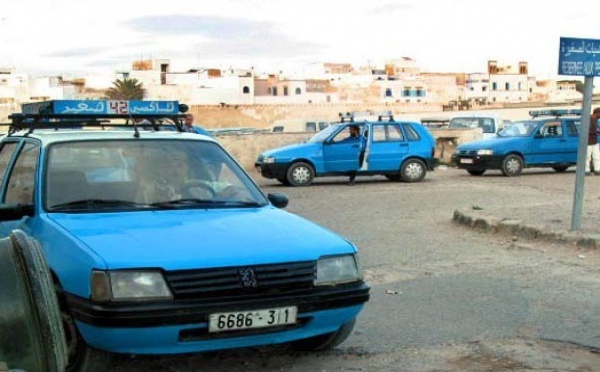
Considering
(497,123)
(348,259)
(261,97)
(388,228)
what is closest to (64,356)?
(348,259)

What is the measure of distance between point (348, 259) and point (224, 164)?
160 centimetres

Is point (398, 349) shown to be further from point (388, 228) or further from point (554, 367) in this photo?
point (388, 228)

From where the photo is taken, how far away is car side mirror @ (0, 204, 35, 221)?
192 inches

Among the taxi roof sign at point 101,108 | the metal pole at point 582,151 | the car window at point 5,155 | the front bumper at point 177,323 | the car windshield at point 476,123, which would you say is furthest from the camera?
the car windshield at point 476,123

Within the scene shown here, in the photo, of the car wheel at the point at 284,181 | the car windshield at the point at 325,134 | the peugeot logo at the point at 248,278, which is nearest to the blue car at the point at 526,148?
the car windshield at the point at 325,134

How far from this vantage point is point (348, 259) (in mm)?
4773

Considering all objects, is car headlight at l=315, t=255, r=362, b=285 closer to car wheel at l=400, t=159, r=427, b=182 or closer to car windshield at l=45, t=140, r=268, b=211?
car windshield at l=45, t=140, r=268, b=211

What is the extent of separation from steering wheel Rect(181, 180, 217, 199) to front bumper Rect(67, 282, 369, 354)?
138 centimetres

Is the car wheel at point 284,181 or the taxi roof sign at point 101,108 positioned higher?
the taxi roof sign at point 101,108

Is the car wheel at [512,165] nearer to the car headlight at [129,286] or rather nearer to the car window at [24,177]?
the car window at [24,177]

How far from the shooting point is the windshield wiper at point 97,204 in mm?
5109

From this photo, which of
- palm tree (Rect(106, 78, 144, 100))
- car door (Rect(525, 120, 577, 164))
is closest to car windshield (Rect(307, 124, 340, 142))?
car door (Rect(525, 120, 577, 164))

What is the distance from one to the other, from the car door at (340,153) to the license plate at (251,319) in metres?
14.1

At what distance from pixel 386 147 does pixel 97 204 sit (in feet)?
46.8
